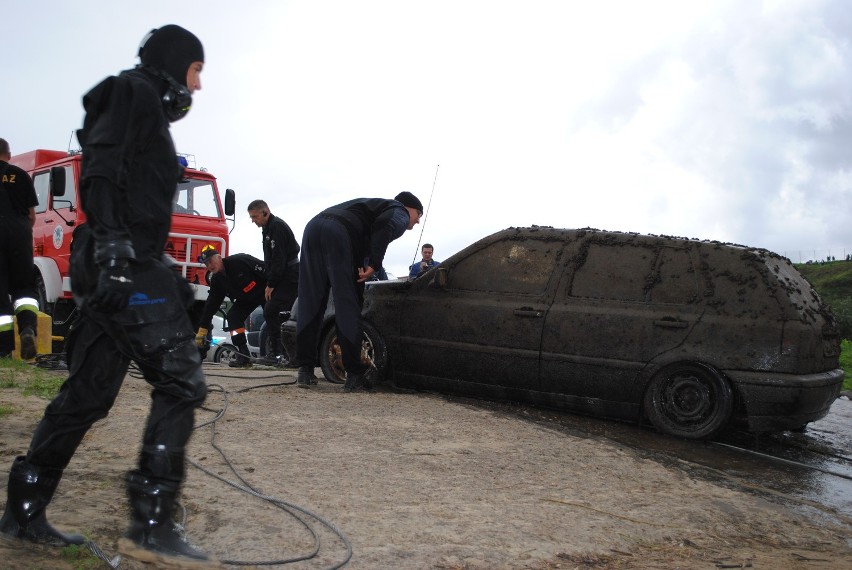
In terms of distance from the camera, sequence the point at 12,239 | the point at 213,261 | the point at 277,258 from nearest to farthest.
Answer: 1. the point at 12,239
2. the point at 277,258
3. the point at 213,261

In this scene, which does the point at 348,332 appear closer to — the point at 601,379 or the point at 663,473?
the point at 601,379

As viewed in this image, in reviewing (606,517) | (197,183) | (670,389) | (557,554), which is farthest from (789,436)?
(197,183)

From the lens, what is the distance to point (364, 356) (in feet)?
26.6

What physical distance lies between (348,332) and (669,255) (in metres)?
2.81

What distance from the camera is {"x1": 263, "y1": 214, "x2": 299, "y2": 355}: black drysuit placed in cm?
1064

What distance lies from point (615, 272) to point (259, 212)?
5.14 meters

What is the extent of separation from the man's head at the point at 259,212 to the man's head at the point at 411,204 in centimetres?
309

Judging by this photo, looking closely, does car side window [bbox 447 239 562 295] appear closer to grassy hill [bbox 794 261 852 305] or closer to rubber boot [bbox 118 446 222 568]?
rubber boot [bbox 118 446 222 568]

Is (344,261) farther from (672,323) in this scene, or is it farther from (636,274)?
(672,323)

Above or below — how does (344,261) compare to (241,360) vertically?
above

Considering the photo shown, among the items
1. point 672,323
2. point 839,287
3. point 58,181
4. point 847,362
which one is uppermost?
point 839,287

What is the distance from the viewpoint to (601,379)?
694 centimetres

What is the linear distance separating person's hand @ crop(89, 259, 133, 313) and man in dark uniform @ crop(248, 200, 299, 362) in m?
7.76

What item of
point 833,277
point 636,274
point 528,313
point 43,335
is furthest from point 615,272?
point 833,277
